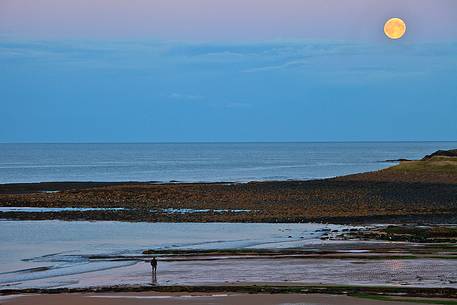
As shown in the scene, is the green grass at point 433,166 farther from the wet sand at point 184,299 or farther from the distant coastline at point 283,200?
the wet sand at point 184,299

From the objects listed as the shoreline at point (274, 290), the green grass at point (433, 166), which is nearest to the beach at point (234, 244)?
the shoreline at point (274, 290)

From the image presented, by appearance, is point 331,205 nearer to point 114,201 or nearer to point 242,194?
point 242,194

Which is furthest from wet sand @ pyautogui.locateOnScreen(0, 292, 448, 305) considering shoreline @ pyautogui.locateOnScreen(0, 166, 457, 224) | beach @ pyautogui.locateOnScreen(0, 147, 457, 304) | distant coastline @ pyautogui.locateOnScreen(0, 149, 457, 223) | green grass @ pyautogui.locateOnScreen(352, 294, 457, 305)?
distant coastline @ pyautogui.locateOnScreen(0, 149, 457, 223)

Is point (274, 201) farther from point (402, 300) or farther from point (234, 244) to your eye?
point (402, 300)

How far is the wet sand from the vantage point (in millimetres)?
25000

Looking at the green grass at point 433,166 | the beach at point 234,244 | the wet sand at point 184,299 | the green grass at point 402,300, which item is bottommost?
the green grass at point 402,300

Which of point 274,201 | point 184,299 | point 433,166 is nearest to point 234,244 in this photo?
point 184,299

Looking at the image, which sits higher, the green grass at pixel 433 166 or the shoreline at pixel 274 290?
the green grass at pixel 433 166

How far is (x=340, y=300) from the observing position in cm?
2511

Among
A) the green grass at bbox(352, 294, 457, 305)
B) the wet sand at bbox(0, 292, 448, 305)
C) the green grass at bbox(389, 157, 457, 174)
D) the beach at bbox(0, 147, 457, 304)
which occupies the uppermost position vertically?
the green grass at bbox(389, 157, 457, 174)

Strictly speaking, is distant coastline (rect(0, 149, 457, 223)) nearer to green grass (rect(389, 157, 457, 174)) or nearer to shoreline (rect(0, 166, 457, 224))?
shoreline (rect(0, 166, 457, 224))

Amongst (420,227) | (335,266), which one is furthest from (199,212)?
(335,266)

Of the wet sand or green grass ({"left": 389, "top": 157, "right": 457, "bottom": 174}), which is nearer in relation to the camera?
the wet sand

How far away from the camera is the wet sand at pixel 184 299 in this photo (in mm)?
25000
